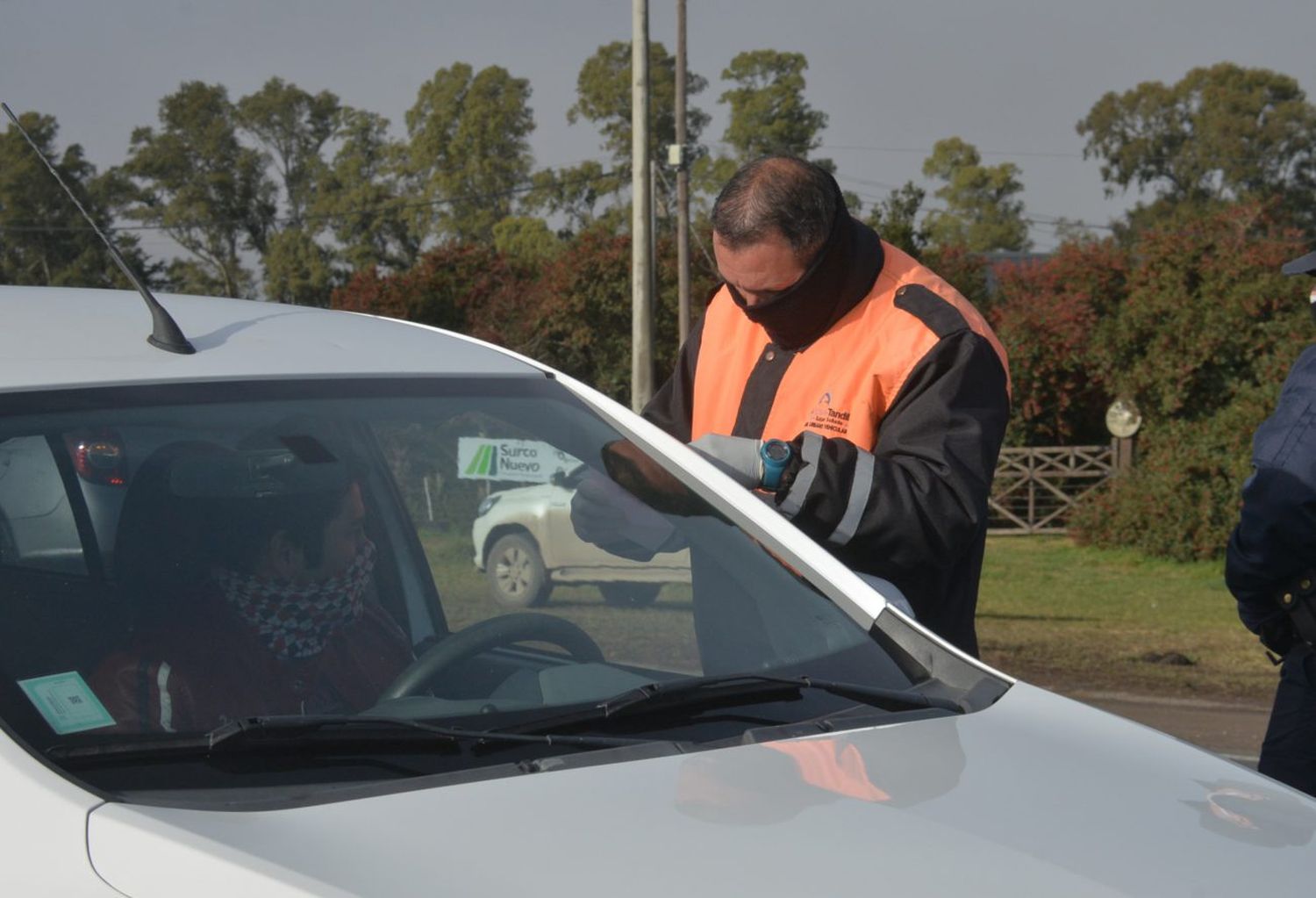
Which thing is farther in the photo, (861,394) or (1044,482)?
(1044,482)

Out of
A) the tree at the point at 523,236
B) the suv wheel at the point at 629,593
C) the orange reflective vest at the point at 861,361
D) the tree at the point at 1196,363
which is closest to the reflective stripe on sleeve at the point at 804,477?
the orange reflective vest at the point at 861,361

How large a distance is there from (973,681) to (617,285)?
28483 millimetres

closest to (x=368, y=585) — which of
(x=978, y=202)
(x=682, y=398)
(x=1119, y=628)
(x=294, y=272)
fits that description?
(x=682, y=398)

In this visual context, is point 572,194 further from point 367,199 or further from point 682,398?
point 682,398

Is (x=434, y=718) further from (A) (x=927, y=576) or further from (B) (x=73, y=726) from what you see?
(A) (x=927, y=576)

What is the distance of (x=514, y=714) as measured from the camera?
78.1 inches

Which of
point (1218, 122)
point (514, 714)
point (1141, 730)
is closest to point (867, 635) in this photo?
point (1141, 730)

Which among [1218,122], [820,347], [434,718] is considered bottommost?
[434,718]

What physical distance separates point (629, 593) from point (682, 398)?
51.6 inches

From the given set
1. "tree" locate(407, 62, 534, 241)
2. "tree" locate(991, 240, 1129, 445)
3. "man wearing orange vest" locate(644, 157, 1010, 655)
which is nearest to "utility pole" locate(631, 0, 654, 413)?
"tree" locate(991, 240, 1129, 445)

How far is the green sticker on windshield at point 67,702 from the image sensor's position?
1.77 m

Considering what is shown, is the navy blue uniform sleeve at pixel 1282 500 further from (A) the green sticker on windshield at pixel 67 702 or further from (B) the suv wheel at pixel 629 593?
(A) the green sticker on windshield at pixel 67 702

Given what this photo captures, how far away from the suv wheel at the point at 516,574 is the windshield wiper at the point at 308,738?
1.69 feet

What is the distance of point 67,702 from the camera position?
181 centimetres
